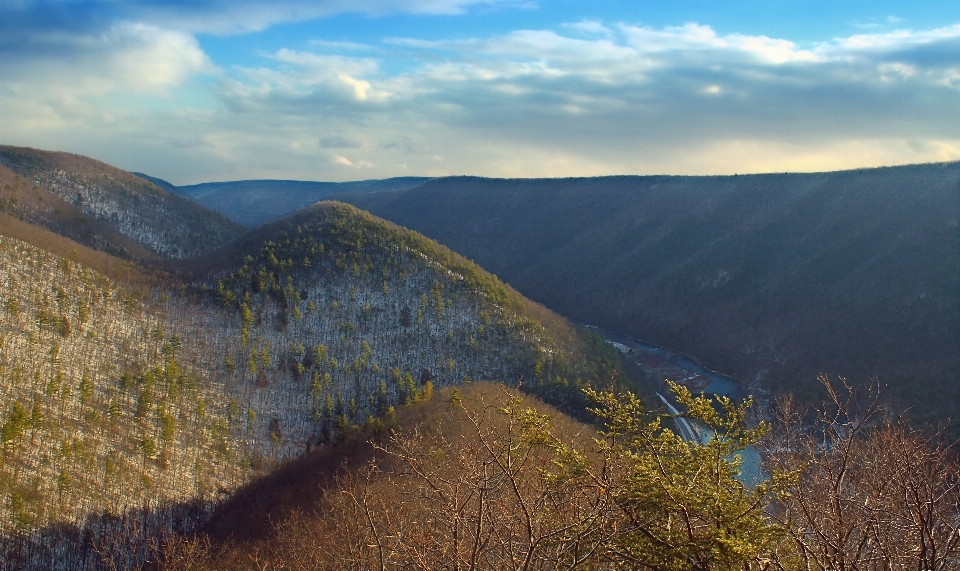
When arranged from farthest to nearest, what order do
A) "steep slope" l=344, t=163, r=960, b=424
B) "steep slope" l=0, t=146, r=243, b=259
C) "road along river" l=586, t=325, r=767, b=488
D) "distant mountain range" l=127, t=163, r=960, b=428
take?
"steep slope" l=0, t=146, r=243, b=259, "road along river" l=586, t=325, r=767, b=488, "steep slope" l=344, t=163, r=960, b=424, "distant mountain range" l=127, t=163, r=960, b=428

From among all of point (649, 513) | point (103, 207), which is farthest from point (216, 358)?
point (103, 207)

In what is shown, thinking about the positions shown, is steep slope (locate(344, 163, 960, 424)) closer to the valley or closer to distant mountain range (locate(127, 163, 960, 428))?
distant mountain range (locate(127, 163, 960, 428))

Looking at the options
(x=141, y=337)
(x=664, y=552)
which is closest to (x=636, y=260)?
(x=141, y=337)

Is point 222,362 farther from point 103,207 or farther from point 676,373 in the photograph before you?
point 103,207

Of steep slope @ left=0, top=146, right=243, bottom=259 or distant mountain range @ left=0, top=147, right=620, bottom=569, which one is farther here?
steep slope @ left=0, top=146, right=243, bottom=259

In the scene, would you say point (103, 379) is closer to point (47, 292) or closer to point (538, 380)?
point (47, 292)

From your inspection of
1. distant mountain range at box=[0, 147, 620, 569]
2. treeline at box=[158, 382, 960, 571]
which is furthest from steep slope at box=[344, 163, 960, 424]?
treeline at box=[158, 382, 960, 571]

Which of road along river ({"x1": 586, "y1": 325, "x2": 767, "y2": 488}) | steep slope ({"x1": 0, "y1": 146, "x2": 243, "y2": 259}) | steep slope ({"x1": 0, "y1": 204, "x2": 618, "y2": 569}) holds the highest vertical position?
steep slope ({"x1": 0, "y1": 146, "x2": 243, "y2": 259})
